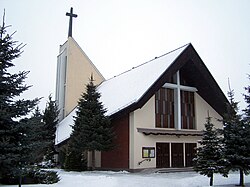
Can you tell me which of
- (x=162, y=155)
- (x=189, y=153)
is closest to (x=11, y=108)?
(x=162, y=155)

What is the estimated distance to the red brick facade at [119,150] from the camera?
779 inches

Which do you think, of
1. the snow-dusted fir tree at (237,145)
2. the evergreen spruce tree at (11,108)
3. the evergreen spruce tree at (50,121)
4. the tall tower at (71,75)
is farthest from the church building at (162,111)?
the evergreen spruce tree at (11,108)

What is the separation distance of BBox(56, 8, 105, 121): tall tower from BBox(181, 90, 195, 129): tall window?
12786 millimetres

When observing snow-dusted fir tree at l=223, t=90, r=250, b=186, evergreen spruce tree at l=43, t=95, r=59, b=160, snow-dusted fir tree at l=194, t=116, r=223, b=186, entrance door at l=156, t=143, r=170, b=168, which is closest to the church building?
Answer: entrance door at l=156, t=143, r=170, b=168

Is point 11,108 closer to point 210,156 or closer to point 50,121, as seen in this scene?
point 210,156

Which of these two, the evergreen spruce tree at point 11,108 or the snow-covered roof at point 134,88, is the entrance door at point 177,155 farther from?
the evergreen spruce tree at point 11,108

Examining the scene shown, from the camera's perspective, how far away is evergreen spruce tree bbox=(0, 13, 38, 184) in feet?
33.3

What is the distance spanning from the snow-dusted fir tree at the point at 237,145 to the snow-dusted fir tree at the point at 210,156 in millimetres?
363

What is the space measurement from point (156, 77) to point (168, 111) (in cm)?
352

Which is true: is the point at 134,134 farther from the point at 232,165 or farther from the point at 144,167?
the point at 232,165

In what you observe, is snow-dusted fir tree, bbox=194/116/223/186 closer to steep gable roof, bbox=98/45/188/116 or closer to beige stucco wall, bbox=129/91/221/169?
steep gable roof, bbox=98/45/188/116

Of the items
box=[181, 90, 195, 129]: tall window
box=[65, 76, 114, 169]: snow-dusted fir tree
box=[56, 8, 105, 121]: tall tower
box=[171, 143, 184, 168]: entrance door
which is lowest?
box=[171, 143, 184, 168]: entrance door

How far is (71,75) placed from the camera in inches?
1280

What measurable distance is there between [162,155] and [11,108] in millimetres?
12816
